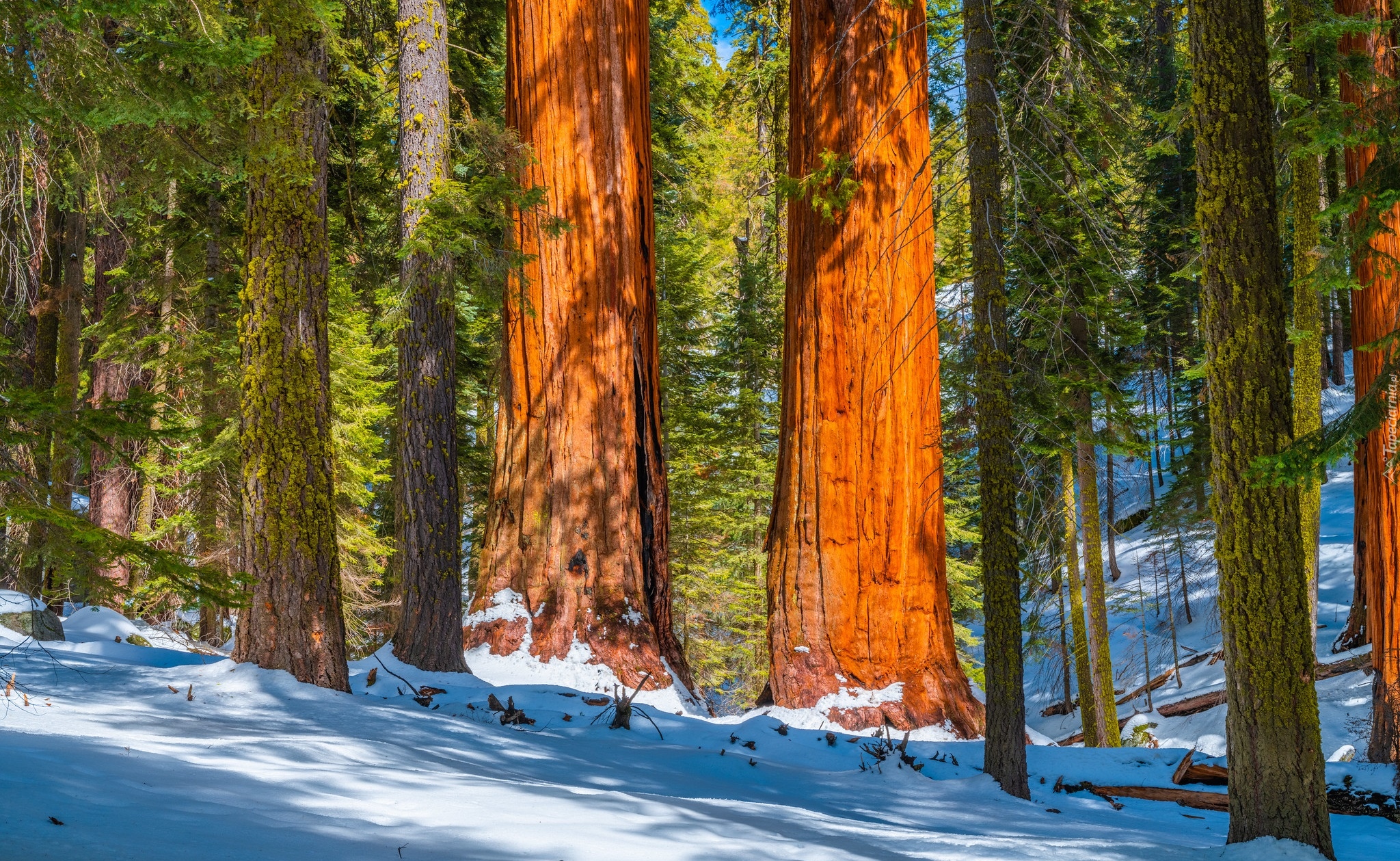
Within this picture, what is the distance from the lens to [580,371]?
25.2ft

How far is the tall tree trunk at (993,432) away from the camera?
4.82 metres

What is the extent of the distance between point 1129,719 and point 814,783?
16.8 metres

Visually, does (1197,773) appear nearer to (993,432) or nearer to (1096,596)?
(993,432)

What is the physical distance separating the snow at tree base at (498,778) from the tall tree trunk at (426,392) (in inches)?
15.1

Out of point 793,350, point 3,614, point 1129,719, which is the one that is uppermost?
point 793,350

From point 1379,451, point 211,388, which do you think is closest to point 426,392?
point 211,388

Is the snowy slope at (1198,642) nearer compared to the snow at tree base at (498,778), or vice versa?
the snow at tree base at (498,778)

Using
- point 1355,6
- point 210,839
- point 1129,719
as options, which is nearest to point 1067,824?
point 210,839

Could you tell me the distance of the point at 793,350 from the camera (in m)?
7.62

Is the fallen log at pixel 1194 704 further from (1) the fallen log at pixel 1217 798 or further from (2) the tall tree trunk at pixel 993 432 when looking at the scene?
(2) the tall tree trunk at pixel 993 432

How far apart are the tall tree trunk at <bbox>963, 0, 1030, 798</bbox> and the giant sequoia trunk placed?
4.33 meters

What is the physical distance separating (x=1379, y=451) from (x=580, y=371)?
7490 millimetres

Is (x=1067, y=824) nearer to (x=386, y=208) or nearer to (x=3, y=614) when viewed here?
(x=3, y=614)

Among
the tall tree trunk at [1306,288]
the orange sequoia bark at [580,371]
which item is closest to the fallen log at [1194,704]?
the tall tree trunk at [1306,288]
